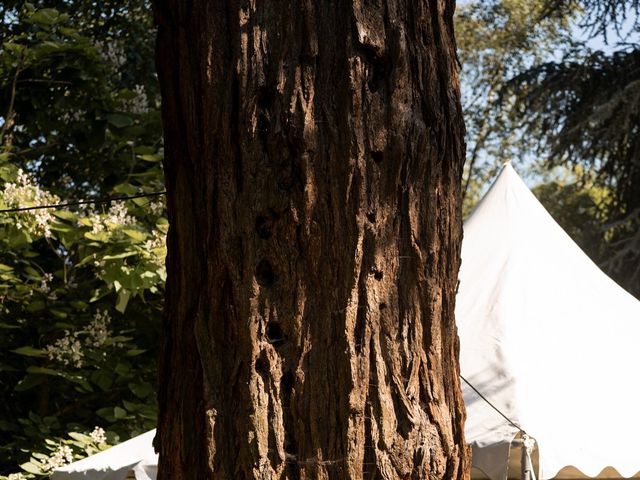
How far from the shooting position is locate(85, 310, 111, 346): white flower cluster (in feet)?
21.3

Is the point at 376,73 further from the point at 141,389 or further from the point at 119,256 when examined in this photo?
the point at 141,389

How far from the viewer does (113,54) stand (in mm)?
7797

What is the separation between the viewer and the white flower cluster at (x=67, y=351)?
635 cm

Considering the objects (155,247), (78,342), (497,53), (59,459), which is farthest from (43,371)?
(497,53)

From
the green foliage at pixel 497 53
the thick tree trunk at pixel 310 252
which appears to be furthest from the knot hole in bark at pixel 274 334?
the green foliage at pixel 497 53

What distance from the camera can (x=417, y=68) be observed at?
2.18 meters

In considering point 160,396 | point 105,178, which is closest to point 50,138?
point 105,178

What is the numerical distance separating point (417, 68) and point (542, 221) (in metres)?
4.09

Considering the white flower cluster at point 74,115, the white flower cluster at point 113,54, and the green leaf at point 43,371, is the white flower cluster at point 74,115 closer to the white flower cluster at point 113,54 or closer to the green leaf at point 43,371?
the white flower cluster at point 113,54

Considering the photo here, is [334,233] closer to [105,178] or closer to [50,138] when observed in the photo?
[105,178]

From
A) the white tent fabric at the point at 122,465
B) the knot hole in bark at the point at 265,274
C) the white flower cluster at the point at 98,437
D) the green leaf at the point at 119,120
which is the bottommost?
the white flower cluster at the point at 98,437

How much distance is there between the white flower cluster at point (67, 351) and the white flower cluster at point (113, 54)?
2432 mm

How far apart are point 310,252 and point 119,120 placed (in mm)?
5106

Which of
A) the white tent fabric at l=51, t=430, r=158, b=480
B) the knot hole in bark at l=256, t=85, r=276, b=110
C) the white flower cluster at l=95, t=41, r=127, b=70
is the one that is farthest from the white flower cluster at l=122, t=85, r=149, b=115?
the knot hole in bark at l=256, t=85, r=276, b=110
